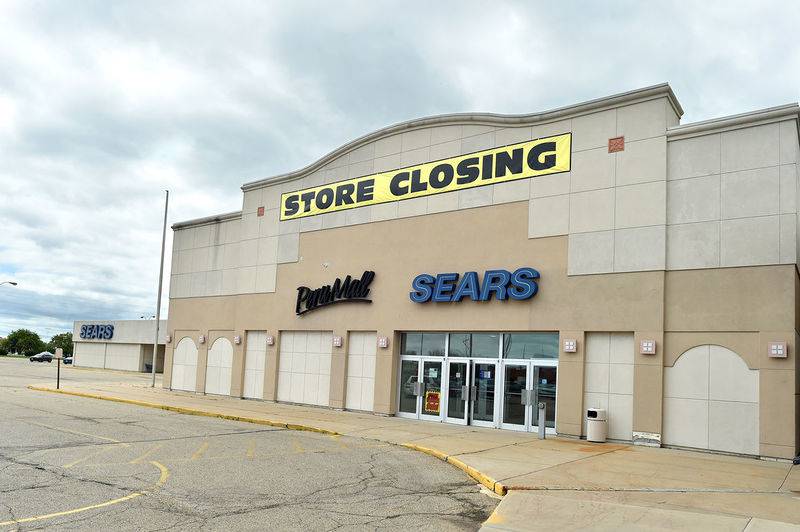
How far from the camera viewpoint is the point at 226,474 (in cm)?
1130

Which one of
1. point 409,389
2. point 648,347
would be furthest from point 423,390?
point 648,347

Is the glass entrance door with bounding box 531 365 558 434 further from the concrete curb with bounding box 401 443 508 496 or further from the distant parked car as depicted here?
the distant parked car

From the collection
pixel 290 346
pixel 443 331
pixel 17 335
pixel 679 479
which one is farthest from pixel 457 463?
pixel 17 335


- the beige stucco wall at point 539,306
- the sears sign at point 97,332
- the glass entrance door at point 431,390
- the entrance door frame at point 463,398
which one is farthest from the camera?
the sears sign at point 97,332

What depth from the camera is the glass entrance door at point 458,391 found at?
2097 centimetres

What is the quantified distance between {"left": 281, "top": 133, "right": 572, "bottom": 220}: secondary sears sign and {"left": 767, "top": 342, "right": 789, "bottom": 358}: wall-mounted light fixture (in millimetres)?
7328

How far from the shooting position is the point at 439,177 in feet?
74.3

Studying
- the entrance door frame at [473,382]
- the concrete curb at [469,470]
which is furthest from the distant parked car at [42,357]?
the concrete curb at [469,470]

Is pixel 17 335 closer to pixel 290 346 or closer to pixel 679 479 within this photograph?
pixel 290 346

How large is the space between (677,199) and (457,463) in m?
9.41

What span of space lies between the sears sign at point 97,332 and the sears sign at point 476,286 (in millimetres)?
53357

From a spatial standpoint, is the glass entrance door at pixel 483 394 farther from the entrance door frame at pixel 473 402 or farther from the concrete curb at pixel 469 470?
the concrete curb at pixel 469 470

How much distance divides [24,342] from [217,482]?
14295 centimetres

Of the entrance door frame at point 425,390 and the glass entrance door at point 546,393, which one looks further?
the entrance door frame at point 425,390
